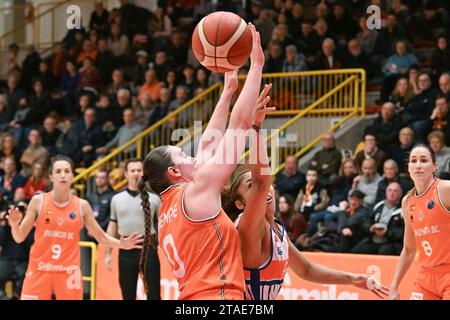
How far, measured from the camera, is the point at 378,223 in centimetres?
958

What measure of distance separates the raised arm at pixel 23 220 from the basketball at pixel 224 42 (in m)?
3.10

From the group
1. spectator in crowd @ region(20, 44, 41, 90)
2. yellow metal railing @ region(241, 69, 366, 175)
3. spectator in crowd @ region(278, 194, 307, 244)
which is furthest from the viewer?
spectator in crowd @ region(20, 44, 41, 90)

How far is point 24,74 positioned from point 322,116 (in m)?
6.27

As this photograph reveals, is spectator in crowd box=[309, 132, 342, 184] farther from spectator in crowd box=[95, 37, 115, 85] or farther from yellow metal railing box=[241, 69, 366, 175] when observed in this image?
spectator in crowd box=[95, 37, 115, 85]

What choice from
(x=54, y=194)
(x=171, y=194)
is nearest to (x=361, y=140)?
(x=54, y=194)

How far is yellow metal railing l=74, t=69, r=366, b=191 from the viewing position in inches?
507

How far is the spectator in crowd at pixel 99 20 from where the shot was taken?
16.3 meters

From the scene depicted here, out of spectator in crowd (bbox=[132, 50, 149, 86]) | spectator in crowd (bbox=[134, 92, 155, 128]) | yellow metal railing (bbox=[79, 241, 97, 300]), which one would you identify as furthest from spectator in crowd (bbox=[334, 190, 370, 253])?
spectator in crowd (bbox=[132, 50, 149, 86])

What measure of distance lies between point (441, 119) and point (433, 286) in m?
4.71

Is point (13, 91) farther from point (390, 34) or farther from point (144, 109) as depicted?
point (390, 34)

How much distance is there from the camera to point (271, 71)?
13.5 m

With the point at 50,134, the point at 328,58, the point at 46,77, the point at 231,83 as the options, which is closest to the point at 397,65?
the point at 328,58

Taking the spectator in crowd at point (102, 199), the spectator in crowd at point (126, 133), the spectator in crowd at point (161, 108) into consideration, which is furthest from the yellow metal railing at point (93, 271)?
the spectator in crowd at point (161, 108)

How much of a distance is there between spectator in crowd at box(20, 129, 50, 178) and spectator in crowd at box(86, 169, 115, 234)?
6.15ft
